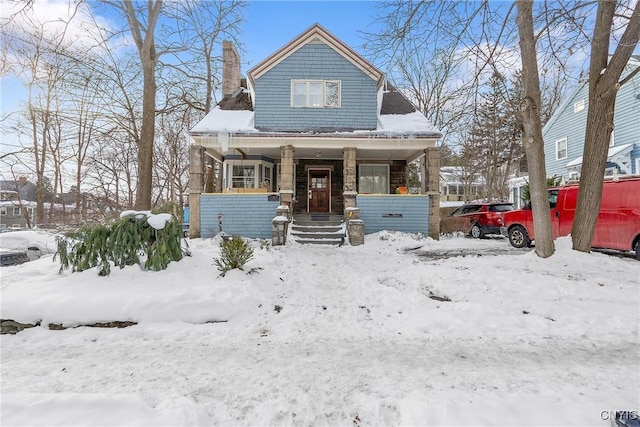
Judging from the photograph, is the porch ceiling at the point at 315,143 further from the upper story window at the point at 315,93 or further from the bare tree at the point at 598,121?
the bare tree at the point at 598,121

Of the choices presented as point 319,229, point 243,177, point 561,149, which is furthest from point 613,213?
point 561,149

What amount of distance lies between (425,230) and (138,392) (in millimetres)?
10753

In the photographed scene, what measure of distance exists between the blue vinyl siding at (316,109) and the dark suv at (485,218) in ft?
19.9

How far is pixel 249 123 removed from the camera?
1206cm

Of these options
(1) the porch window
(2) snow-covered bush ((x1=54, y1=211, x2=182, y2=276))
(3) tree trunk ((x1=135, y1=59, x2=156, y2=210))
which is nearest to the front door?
(1) the porch window

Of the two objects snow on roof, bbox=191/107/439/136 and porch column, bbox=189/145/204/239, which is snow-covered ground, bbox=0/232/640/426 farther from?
snow on roof, bbox=191/107/439/136

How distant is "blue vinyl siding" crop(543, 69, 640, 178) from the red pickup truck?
22.7 feet

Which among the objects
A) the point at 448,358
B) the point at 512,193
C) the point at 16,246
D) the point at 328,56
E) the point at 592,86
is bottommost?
the point at 448,358

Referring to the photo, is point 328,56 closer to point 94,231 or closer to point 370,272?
point 370,272

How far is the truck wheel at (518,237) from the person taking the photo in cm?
953

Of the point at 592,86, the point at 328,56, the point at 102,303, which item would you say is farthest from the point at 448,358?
the point at 328,56

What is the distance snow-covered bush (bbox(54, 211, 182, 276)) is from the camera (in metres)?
4.89

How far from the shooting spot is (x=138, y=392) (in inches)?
94.7

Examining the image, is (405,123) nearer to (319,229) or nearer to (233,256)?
(319,229)
